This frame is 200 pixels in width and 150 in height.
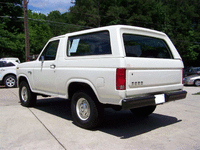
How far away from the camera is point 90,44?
4.55m

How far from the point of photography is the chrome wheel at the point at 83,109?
4.48 metres

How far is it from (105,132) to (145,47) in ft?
6.36

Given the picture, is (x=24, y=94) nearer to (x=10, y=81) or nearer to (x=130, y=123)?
(x=130, y=123)

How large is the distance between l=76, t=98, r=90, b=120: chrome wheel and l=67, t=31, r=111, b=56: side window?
100cm

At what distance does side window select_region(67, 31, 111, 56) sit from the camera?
166 inches

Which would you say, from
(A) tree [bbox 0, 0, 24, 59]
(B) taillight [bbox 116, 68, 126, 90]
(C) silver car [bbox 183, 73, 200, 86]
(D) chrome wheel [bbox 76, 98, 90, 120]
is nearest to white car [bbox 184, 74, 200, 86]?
(C) silver car [bbox 183, 73, 200, 86]

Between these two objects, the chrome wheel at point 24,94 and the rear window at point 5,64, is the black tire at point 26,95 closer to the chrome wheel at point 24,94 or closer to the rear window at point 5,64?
the chrome wheel at point 24,94

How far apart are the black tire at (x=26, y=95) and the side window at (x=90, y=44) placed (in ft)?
7.47

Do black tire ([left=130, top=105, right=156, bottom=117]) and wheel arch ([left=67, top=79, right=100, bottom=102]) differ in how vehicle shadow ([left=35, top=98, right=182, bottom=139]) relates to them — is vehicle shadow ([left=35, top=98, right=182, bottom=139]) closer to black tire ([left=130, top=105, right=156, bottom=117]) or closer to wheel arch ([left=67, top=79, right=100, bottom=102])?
black tire ([left=130, top=105, right=156, bottom=117])

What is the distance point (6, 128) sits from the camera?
464 cm

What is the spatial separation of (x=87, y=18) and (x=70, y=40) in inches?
1232

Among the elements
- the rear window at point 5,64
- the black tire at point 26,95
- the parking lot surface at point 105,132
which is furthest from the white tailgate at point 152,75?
the rear window at point 5,64

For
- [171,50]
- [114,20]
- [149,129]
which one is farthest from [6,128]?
[114,20]

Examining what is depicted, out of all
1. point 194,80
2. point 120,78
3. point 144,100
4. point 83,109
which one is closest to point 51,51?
point 83,109
